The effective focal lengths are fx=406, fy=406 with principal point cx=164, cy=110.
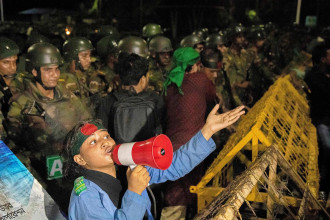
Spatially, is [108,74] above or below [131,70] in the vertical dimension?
below

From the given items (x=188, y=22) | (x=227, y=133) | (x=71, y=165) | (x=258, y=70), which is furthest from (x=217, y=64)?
(x=188, y=22)

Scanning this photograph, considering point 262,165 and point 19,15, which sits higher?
point 262,165

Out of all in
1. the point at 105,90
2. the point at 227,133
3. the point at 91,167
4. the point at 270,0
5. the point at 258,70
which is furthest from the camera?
the point at 270,0

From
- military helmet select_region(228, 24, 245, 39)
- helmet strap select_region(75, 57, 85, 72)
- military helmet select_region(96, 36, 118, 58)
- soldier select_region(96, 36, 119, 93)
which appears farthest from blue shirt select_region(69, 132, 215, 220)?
military helmet select_region(228, 24, 245, 39)

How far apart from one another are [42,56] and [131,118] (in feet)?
6.17

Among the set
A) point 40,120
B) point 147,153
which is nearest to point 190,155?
point 147,153

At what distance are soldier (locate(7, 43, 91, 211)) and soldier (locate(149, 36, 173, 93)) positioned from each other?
2.18m

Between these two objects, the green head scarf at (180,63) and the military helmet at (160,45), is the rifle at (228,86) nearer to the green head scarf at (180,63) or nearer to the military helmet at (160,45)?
the military helmet at (160,45)

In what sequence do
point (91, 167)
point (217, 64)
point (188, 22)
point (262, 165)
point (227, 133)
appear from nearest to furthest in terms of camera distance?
1. point (91, 167)
2. point (262, 165)
3. point (217, 64)
4. point (227, 133)
5. point (188, 22)

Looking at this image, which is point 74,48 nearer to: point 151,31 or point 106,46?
point 106,46

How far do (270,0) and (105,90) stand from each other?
134 feet

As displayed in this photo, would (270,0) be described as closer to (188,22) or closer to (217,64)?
Answer: (188,22)

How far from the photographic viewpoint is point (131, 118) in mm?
3932

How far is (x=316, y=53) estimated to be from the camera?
6570 millimetres
